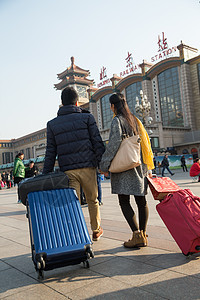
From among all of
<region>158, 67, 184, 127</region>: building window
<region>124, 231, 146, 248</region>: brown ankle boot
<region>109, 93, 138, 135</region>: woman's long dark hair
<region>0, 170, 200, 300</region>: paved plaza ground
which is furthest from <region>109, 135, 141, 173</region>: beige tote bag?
<region>158, 67, 184, 127</region>: building window

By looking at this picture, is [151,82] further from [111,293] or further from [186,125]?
A: [111,293]

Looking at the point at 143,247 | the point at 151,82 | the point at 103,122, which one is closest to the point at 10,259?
the point at 143,247

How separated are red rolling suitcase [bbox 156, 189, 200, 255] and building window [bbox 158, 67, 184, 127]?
3954cm

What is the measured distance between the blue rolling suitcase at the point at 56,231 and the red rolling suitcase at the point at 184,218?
2.91ft

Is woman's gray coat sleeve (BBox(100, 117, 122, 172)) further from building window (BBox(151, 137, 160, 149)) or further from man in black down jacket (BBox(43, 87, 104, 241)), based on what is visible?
building window (BBox(151, 137, 160, 149))

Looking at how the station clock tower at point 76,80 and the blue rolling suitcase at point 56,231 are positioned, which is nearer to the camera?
the blue rolling suitcase at point 56,231

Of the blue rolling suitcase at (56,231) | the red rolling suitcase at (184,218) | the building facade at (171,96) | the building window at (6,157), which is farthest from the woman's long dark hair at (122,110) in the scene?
the building window at (6,157)

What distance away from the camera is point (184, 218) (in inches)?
106

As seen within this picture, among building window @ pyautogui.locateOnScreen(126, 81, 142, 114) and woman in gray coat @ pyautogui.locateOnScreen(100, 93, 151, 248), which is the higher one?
building window @ pyautogui.locateOnScreen(126, 81, 142, 114)

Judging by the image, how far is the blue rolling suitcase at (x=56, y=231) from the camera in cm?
236

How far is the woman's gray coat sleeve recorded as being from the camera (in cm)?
307

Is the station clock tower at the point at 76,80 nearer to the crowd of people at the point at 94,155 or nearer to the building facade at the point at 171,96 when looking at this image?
the building facade at the point at 171,96

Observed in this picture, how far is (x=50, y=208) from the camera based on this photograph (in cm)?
262

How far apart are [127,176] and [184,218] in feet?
2.49
